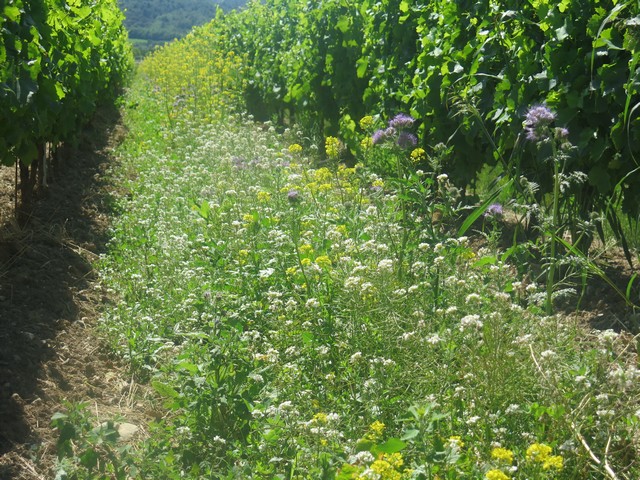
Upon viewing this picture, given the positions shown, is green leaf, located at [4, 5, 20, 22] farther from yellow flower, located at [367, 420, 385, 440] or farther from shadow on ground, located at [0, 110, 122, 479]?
yellow flower, located at [367, 420, 385, 440]

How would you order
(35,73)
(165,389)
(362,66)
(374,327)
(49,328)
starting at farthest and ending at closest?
(362,66)
(35,73)
(49,328)
(374,327)
(165,389)

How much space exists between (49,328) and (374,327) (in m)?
2.07

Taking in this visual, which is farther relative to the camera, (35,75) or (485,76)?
(485,76)

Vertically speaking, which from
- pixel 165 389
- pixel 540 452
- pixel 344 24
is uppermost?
pixel 344 24

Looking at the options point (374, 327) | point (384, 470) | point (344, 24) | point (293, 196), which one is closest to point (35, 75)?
point (293, 196)

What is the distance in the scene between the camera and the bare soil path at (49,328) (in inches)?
143

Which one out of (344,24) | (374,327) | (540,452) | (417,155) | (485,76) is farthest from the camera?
(344,24)

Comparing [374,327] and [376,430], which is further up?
[376,430]

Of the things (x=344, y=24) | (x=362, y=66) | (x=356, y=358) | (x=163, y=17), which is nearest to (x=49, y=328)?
(x=356, y=358)

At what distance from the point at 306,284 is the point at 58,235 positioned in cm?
283

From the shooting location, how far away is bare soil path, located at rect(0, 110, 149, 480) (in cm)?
364

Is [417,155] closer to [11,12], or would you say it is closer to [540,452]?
[11,12]

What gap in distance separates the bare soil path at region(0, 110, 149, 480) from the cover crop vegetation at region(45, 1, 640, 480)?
155 millimetres

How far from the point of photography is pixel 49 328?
15.6 feet
